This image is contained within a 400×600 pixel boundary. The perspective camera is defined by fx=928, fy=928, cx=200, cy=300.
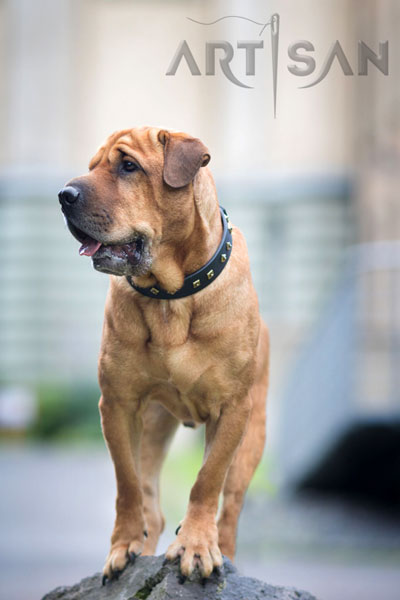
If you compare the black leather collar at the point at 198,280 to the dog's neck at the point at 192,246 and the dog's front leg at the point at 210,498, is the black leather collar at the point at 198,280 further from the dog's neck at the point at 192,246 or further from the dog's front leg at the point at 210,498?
the dog's front leg at the point at 210,498

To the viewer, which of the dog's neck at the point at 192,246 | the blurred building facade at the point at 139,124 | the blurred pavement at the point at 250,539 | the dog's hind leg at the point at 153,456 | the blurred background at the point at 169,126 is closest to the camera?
the dog's neck at the point at 192,246

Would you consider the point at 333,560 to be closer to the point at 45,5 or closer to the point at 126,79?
the point at 126,79

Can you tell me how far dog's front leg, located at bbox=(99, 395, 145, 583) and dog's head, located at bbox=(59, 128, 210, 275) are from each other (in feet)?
1.96

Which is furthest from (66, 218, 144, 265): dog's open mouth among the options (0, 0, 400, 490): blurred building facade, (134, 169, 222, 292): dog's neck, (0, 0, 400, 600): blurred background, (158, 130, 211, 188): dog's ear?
(0, 0, 400, 490): blurred building facade

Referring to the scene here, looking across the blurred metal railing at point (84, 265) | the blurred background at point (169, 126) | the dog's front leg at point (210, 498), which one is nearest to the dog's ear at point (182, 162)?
the dog's front leg at point (210, 498)

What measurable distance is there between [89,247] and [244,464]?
1185 mm

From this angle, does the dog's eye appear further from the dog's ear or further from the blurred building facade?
the blurred building facade

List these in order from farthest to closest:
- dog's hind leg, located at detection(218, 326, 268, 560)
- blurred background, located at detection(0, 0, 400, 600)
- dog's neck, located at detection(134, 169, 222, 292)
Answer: blurred background, located at detection(0, 0, 400, 600), dog's hind leg, located at detection(218, 326, 268, 560), dog's neck, located at detection(134, 169, 222, 292)

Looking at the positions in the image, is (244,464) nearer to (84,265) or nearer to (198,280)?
(198,280)

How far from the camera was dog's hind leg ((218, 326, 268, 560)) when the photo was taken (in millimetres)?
3580

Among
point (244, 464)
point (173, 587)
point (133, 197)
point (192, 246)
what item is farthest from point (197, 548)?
point (133, 197)

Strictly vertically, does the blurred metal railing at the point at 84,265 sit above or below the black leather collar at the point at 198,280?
below

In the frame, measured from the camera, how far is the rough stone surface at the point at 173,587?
3232mm

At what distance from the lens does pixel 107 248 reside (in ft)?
9.78
